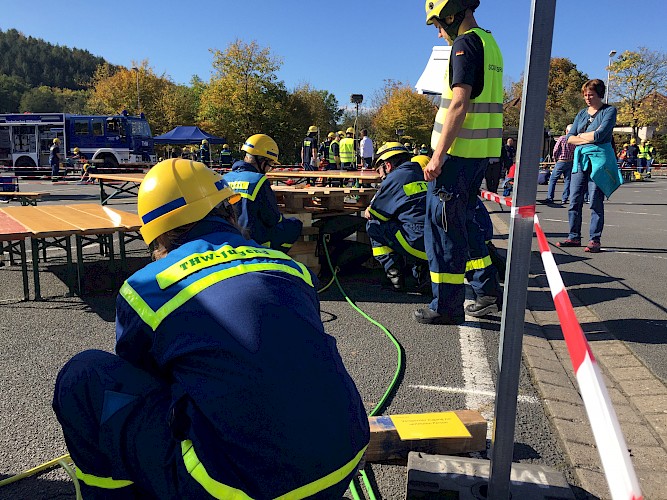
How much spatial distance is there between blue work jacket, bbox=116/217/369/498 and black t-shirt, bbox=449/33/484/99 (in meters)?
2.60

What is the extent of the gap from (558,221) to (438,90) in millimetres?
7764

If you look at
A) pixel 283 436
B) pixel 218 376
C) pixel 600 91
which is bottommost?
pixel 283 436

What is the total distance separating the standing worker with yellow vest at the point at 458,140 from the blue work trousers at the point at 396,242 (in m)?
1.04

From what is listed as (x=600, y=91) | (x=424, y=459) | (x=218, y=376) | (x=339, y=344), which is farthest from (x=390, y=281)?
(x=218, y=376)

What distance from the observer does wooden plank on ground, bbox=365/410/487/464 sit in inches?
95.0

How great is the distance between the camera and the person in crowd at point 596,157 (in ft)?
22.9

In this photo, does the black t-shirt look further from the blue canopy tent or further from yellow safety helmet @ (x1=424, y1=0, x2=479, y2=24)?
the blue canopy tent

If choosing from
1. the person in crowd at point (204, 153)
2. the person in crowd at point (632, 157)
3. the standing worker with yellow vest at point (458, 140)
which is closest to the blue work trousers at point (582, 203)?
the standing worker with yellow vest at point (458, 140)

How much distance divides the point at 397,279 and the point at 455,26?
7.97 feet

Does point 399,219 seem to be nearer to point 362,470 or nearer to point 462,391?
point 462,391

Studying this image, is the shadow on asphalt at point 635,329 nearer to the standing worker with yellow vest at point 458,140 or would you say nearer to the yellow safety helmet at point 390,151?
the standing worker with yellow vest at point 458,140

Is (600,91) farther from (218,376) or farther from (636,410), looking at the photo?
(218,376)

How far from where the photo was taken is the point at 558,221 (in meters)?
11.0

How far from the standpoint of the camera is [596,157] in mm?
7062
